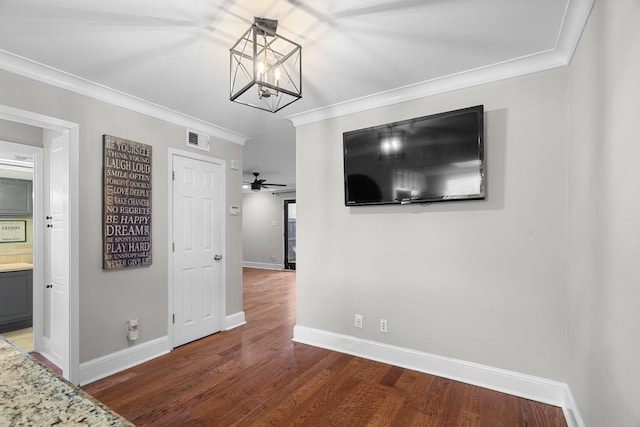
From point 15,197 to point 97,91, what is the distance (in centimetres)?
289

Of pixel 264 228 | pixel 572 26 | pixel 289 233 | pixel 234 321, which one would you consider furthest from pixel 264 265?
pixel 572 26

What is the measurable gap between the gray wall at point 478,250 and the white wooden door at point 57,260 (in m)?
2.24

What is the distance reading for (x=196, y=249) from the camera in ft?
11.5

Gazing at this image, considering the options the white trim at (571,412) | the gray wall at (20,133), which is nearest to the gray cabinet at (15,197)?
the gray wall at (20,133)

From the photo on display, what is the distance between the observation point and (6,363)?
838 millimetres

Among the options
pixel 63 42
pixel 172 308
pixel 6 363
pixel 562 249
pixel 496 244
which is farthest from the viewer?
pixel 172 308

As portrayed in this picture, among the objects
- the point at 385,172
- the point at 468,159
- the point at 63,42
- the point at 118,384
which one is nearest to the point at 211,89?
the point at 63,42

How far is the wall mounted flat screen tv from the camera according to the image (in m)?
2.41

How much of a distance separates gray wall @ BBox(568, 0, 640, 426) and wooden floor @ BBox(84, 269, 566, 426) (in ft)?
2.09

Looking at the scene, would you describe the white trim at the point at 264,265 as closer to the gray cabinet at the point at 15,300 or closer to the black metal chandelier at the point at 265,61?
the gray cabinet at the point at 15,300

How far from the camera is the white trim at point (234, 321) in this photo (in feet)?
12.5

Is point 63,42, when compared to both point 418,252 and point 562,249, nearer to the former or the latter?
point 418,252

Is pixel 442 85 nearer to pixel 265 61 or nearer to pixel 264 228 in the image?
pixel 265 61

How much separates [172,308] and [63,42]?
8.00ft
